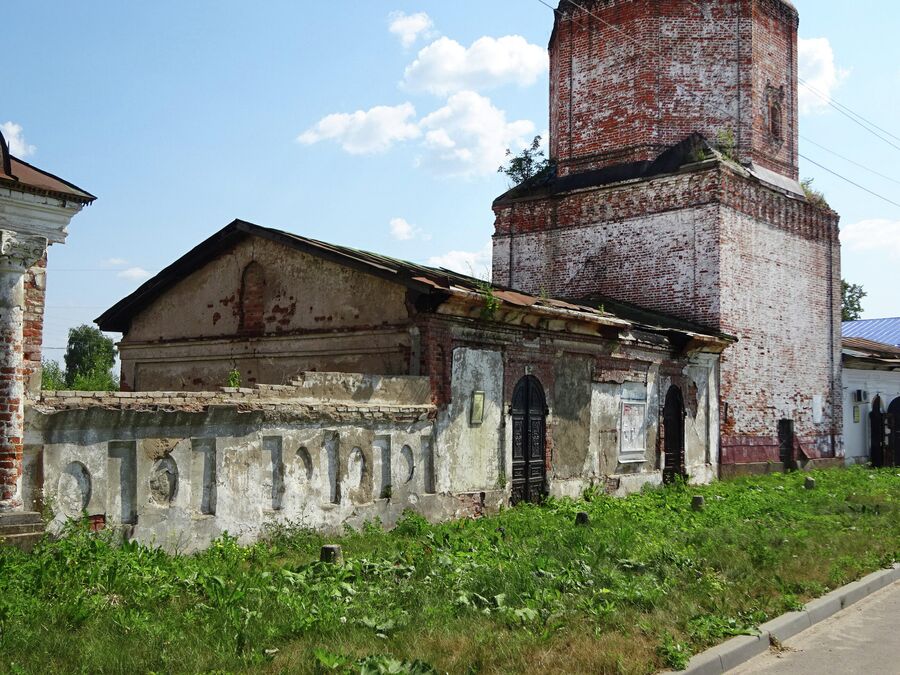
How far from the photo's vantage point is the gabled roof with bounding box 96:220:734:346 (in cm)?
1148

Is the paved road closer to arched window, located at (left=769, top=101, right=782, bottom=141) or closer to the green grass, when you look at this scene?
the green grass

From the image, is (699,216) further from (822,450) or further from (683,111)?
(822,450)

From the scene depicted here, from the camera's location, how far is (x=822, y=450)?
70.8 feet

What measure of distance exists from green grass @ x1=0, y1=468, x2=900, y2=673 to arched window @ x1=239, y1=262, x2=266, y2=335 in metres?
5.07

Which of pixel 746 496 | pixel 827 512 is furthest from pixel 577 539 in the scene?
pixel 746 496

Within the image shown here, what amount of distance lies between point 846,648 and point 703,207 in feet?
44.7

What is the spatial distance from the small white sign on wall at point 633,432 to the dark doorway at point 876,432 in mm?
11840

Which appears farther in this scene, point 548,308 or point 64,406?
point 548,308

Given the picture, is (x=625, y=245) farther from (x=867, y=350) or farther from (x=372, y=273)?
(x=867, y=350)

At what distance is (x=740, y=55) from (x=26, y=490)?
18980 millimetres

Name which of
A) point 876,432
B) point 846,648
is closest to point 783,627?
point 846,648

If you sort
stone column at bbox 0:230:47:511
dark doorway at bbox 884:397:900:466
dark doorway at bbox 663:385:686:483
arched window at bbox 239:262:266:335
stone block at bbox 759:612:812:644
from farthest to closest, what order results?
dark doorway at bbox 884:397:900:466
dark doorway at bbox 663:385:686:483
arched window at bbox 239:262:266:335
stone column at bbox 0:230:47:511
stone block at bbox 759:612:812:644

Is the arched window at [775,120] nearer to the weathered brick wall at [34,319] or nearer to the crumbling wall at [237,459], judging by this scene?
the crumbling wall at [237,459]

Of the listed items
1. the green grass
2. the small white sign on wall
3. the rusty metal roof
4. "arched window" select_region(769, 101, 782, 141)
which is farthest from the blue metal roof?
the green grass
